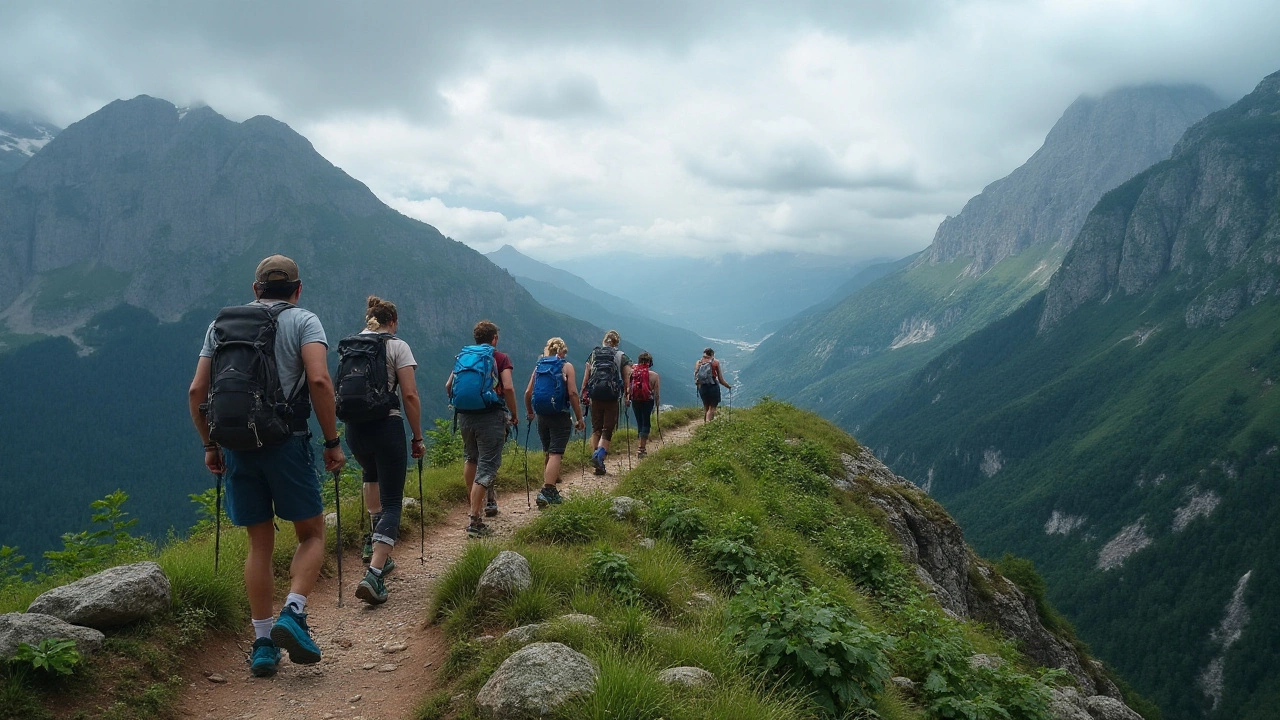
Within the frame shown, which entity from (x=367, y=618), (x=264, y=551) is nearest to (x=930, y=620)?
(x=367, y=618)

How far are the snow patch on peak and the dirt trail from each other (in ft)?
697

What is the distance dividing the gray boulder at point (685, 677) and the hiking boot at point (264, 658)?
3.68 metres

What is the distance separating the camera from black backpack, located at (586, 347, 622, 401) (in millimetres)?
14445

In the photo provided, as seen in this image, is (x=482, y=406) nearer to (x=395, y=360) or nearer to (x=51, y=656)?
(x=395, y=360)

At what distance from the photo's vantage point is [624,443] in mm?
20594

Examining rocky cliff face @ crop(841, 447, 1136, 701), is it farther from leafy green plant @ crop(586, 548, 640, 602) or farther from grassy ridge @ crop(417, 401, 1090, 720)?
leafy green plant @ crop(586, 548, 640, 602)

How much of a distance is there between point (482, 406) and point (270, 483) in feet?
14.4

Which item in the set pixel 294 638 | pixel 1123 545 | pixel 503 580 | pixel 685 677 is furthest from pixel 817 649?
pixel 1123 545

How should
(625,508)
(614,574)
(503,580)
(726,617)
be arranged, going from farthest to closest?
(625,508) < (614,574) < (503,580) < (726,617)

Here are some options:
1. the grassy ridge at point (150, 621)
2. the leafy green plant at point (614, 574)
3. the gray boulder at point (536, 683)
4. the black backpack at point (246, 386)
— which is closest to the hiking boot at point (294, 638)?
the grassy ridge at point (150, 621)

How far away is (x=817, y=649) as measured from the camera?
5.55m

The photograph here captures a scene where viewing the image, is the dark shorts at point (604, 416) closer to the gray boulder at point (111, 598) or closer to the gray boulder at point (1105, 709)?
the gray boulder at point (111, 598)

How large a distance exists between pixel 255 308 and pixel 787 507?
976 centimetres

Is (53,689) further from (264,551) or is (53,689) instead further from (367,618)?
(367,618)
